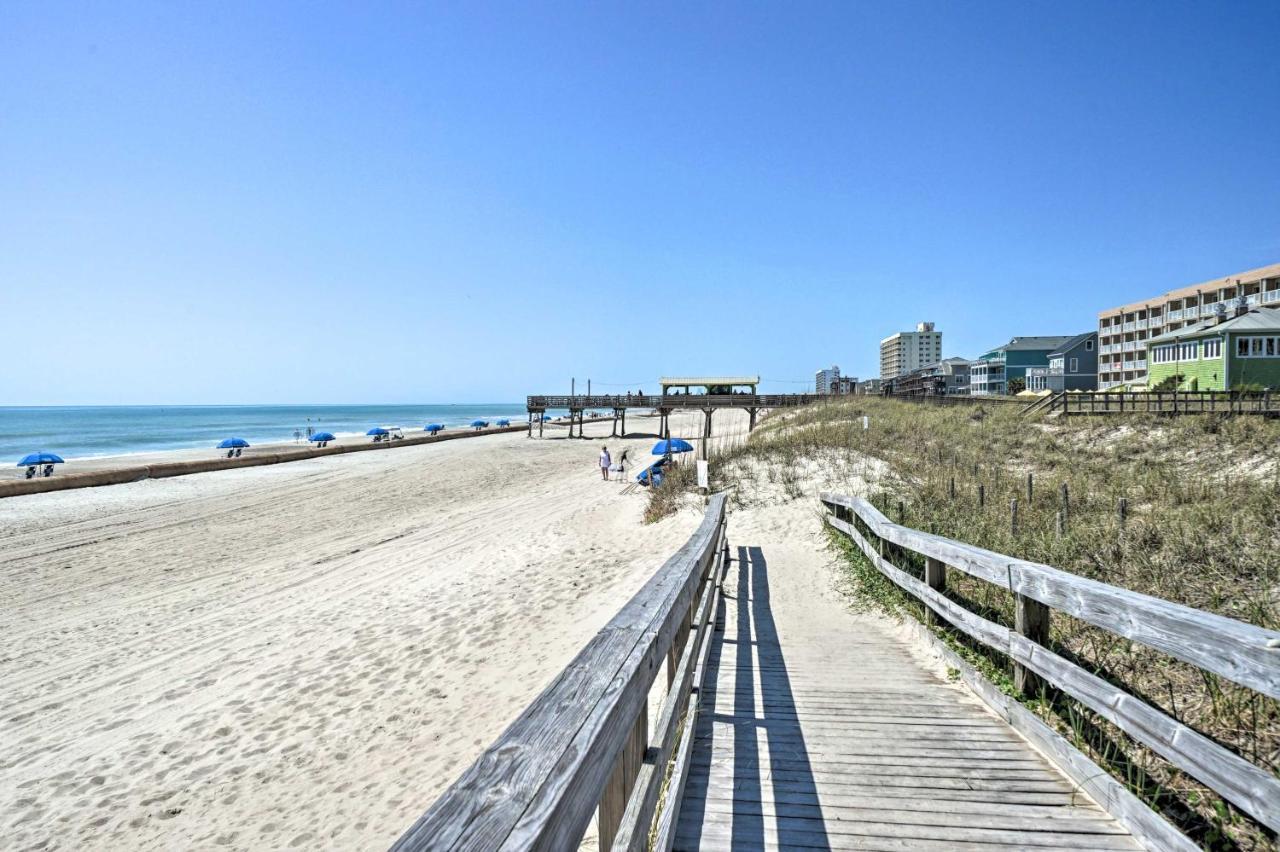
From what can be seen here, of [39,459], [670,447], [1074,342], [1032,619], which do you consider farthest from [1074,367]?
[39,459]

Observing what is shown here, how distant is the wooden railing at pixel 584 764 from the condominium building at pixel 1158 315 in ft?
166

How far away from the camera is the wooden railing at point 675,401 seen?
46281mm

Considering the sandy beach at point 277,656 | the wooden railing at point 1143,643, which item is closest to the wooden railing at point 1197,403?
the sandy beach at point 277,656

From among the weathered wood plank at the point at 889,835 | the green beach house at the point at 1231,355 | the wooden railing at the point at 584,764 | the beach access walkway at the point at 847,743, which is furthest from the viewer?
the green beach house at the point at 1231,355

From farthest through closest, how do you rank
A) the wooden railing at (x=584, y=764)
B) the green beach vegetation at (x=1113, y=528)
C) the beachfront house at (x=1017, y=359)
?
the beachfront house at (x=1017, y=359), the green beach vegetation at (x=1113, y=528), the wooden railing at (x=584, y=764)

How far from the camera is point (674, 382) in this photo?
52.2 metres

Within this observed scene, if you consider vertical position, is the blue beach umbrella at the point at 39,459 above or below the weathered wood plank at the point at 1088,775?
below

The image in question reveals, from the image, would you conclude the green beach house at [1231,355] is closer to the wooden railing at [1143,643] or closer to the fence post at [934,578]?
the fence post at [934,578]

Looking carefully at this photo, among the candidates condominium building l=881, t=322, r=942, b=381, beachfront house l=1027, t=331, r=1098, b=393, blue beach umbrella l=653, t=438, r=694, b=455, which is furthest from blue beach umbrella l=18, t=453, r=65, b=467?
condominium building l=881, t=322, r=942, b=381

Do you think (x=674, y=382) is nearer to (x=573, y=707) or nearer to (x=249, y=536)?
(x=249, y=536)

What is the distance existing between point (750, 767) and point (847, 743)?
0.61 meters

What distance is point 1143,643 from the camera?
252 centimetres

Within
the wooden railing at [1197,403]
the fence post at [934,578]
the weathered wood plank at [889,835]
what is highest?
the wooden railing at [1197,403]

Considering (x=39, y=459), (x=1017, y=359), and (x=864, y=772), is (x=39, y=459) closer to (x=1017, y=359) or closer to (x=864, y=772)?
(x=864, y=772)
